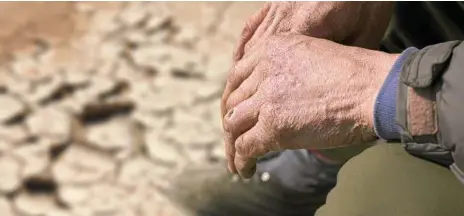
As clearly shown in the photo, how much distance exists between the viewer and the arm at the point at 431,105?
0.61m

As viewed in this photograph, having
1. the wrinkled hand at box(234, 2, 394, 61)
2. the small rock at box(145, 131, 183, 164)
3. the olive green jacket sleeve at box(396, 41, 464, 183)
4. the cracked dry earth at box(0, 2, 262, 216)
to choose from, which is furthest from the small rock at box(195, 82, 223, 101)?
the olive green jacket sleeve at box(396, 41, 464, 183)

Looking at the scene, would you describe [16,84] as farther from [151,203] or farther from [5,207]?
[151,203]

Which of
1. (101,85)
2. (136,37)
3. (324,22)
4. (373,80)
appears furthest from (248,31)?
(136,37)

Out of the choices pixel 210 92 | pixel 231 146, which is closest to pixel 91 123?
pixel 210 92

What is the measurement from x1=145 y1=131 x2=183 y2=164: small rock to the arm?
2.54ft

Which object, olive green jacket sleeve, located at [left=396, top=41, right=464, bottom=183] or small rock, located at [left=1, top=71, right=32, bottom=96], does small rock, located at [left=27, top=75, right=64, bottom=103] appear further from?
olive green jacket sleeve, located at [left=396, top=41, right=464, bottom=183]

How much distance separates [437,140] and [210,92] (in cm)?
91

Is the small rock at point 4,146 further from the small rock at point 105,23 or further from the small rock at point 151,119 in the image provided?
the small rock at point 105,23

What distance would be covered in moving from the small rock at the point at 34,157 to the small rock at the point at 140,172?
0.48ft

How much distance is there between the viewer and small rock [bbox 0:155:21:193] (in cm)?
135

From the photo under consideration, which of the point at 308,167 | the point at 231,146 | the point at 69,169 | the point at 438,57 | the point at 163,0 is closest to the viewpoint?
the point at 438,57

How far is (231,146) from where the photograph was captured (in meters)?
0.79

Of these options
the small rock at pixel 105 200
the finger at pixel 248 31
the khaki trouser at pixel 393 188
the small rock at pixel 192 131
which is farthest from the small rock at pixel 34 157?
the khaki trouser at pixel 393 188

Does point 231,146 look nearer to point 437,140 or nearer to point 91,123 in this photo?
point 437,140
